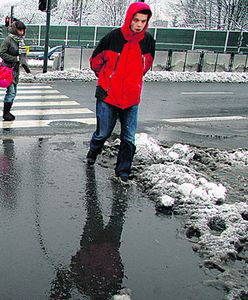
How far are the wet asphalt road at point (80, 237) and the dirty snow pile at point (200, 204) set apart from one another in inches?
5.1

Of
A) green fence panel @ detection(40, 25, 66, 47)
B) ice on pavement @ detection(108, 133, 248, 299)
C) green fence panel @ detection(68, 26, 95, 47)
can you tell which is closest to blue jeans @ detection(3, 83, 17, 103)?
ice on pavement @ detection(108, 133, 248, 299)

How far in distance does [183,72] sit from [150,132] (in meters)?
12.8

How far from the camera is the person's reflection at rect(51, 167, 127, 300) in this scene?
8.56 feet

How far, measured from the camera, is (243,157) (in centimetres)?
574

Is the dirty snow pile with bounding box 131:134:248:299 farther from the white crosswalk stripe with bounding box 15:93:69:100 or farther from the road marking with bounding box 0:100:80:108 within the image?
the white crosswalk stripe with bounding box 15:93:69:100

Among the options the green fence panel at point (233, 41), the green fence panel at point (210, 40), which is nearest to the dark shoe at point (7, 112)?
the green fence panel at point (210, 40)

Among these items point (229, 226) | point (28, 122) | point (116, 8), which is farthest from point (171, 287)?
point (116, 8)

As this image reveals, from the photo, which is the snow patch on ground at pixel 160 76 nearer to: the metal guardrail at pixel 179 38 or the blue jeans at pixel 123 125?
the blue jeans at pixel 123 125

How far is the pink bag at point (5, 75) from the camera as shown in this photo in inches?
273

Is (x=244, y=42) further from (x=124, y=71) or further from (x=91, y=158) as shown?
(x=124, y=71)

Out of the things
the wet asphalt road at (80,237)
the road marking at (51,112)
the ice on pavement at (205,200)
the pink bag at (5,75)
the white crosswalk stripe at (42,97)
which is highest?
the pink bag at (5,75)

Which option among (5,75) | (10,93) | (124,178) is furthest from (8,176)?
(10,93)

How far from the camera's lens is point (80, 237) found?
329 centimetres

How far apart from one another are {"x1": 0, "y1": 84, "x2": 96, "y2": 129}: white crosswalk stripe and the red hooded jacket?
10.2 ft
